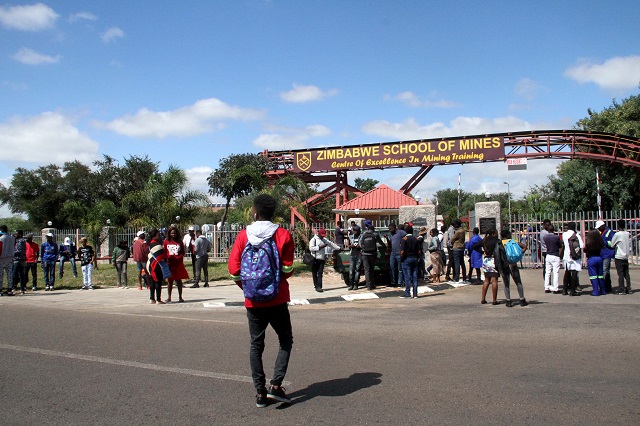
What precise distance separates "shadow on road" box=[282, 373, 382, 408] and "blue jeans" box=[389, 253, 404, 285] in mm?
8871

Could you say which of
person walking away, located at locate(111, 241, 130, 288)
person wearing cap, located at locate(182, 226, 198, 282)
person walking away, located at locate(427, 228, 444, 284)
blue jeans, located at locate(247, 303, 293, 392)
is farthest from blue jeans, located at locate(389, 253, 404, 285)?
blue jeans, located at locate(247, 303, 293, 392)

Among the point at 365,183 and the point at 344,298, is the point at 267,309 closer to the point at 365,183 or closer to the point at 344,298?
the point at 344,298

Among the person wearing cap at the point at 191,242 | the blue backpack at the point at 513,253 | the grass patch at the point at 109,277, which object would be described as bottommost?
the grass patch at the point at 109,277

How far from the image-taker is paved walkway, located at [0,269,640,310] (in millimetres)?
13215

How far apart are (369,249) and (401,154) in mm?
16206

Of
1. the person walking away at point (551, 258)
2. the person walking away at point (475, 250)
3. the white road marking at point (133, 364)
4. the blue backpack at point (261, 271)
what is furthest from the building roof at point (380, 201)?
the blue backpack at point (261, 271)

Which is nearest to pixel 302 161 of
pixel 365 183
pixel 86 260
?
pixel 86 260

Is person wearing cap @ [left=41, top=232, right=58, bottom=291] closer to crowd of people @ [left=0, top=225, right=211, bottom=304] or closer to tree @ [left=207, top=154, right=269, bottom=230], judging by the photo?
crowd of people @ [left=0, top=225, right=211, bottom=304]

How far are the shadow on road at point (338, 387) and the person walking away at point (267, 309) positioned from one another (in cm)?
24

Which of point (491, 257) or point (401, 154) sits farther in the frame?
point (401, 154)

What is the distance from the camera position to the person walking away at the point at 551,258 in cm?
1289

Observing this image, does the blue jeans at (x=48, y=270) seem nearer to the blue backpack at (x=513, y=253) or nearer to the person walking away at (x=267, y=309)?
the blue backpack at (x=513, y=253)

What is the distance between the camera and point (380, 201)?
31.4 metres

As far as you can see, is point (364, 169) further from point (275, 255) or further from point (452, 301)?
point (275, 255)
